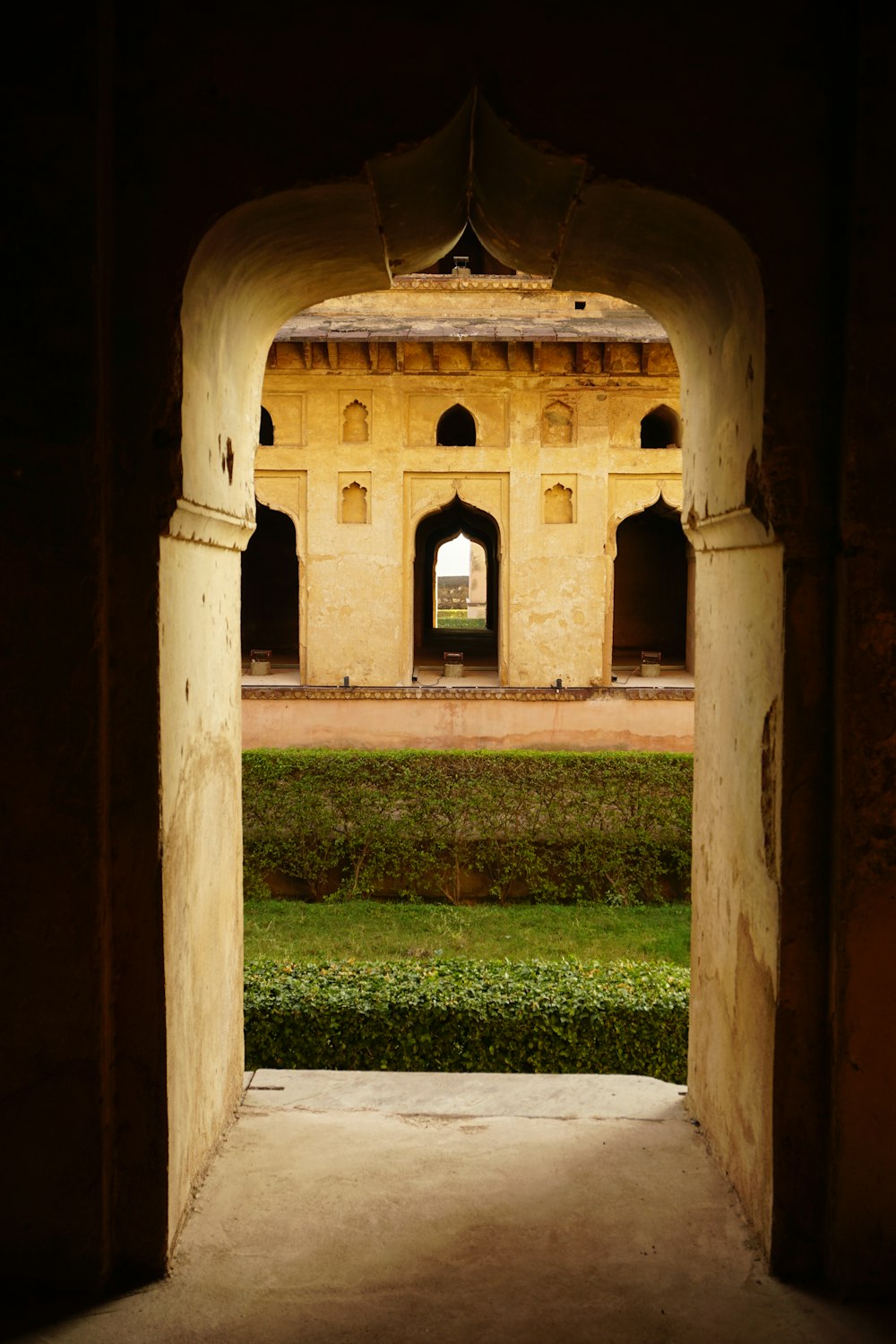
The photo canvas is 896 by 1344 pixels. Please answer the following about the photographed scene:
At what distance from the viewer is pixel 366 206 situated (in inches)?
100

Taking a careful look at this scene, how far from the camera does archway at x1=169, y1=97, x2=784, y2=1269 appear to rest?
239 cm

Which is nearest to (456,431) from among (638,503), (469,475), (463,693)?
(469,475)

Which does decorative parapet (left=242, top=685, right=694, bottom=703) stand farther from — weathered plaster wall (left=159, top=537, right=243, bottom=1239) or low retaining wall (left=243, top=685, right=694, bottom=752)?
weathered plaster wall (left=159, top=537, right=243, bottom=1239)

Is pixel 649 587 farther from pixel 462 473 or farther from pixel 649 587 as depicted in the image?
pixel 462 473

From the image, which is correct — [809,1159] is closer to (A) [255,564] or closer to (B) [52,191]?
(B) [52,191]

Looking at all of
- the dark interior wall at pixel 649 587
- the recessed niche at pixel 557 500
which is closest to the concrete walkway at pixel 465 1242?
the recessed niche at pixel 557 500

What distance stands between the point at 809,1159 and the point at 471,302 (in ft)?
48.2

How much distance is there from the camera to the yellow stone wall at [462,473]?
14609 millimetres

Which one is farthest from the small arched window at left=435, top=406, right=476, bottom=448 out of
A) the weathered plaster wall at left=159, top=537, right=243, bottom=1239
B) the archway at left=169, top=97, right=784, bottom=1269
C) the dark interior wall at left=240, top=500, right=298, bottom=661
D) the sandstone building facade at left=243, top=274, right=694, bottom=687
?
the weathered plaster wall at left=159, top=537, right=243, bottom=1239

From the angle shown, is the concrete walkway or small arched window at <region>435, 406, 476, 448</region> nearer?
the concrete walkway

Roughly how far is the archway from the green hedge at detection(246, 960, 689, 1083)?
8.08ft

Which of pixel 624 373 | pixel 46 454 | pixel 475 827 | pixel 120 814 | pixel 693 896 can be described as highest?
pixel 624 373

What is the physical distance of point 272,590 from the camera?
67.1ft

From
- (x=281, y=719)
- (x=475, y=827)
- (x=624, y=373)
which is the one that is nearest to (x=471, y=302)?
(x=624, y=373)
